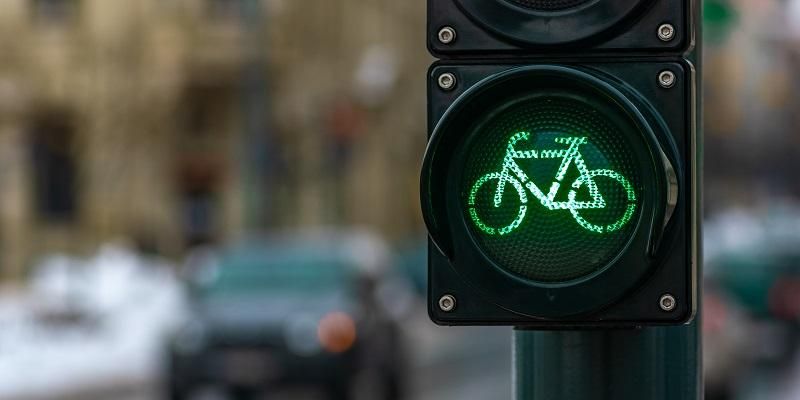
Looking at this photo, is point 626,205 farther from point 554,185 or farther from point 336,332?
point 336,332

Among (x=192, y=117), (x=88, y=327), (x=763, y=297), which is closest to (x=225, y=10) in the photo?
(x=192, y=117)

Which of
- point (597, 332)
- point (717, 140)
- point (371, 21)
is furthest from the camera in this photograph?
point (717, 140)

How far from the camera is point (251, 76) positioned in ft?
89.4

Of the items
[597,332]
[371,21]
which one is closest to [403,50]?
[371,21]

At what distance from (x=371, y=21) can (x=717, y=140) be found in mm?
30995

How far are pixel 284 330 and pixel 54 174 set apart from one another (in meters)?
29.7

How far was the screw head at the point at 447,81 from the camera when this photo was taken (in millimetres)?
2490

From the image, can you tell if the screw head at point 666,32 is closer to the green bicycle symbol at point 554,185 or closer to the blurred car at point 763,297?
the green bicycle symbol at point 554,185

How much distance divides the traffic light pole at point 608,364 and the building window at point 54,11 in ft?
134

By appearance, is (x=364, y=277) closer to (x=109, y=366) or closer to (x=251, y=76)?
(x=109, y=366)

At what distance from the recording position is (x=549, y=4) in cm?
250

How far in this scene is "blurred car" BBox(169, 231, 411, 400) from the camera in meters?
14.6

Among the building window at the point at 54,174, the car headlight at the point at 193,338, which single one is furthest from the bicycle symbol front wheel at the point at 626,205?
the building window at the point at 54,174

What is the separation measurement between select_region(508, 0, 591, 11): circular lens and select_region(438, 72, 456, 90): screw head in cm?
14
